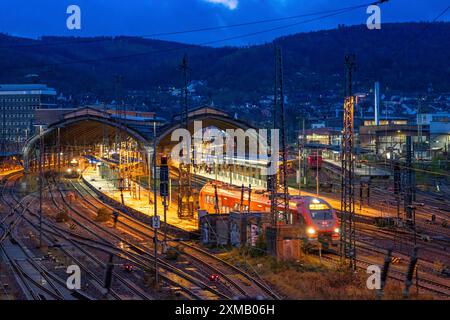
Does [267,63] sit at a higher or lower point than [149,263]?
higher

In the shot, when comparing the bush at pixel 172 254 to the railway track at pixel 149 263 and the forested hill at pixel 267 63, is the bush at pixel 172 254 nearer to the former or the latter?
the railway track at pixel 149 263

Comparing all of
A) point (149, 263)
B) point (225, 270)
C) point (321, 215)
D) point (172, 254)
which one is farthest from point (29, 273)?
point (321, 215)

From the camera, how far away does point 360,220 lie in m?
26.3

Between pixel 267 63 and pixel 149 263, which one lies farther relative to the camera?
pixel 267 63

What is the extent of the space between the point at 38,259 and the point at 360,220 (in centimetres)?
1312

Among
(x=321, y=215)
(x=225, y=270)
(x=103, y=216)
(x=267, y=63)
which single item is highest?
(x=267, y=63)

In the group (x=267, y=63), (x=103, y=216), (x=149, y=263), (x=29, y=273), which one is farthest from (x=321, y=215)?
(x=267, y=63)

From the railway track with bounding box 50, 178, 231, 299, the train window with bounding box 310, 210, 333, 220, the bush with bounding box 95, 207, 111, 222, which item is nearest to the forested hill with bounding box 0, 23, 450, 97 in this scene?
the bush with bounding box 95, 207, 111, 222

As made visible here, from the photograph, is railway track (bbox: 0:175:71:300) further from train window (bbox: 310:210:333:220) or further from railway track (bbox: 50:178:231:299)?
train window (bbox: 310:210:333:220)

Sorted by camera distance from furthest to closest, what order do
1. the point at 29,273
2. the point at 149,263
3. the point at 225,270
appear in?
the point at 149,263, the point at 225,270, the point at 29,273

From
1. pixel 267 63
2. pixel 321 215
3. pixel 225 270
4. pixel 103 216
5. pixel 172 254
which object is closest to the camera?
pixel 225 270

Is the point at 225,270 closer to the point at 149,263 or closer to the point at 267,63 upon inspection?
the point at 149,263
